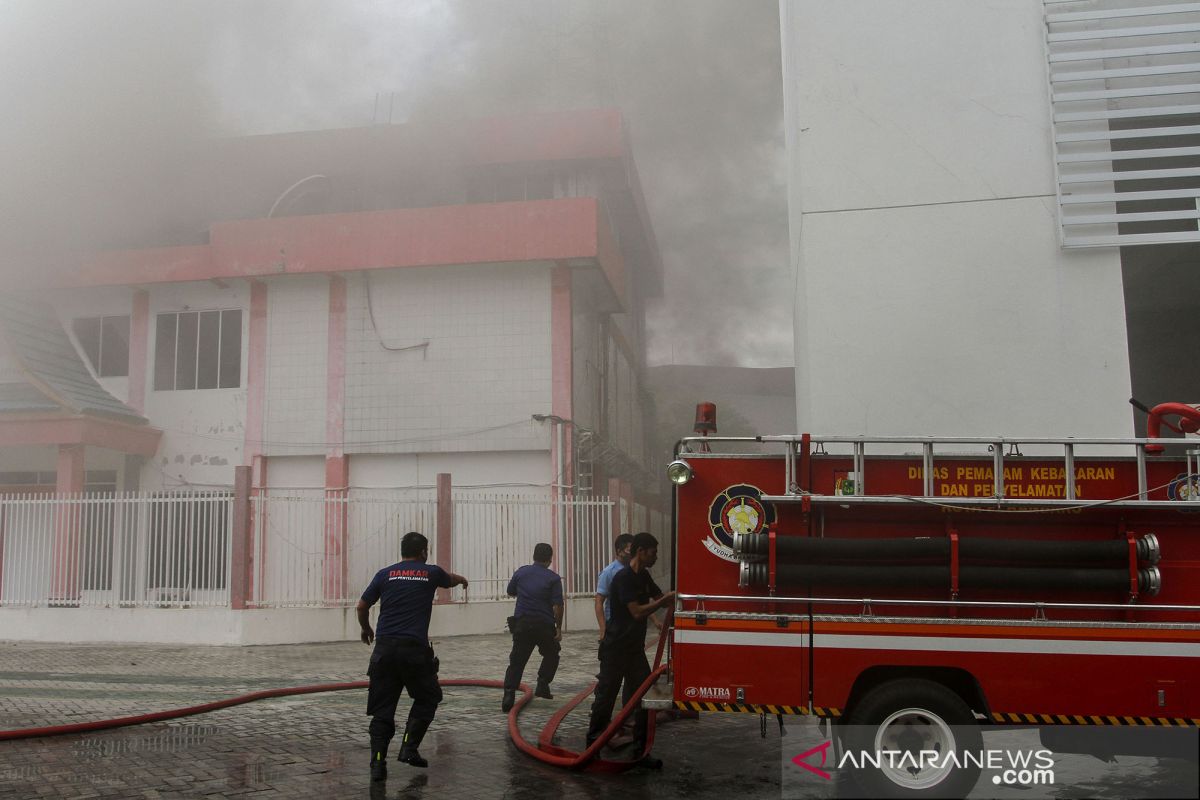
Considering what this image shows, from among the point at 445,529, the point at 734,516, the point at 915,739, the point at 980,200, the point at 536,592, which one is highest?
the point at 980,200

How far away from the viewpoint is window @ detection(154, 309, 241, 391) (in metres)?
18.7

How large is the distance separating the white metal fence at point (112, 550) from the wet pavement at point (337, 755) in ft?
12.1

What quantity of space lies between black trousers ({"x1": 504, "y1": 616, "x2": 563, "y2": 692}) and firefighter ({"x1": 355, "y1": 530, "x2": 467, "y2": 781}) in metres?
2.04

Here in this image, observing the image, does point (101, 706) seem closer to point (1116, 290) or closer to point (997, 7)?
point (1116, 290)

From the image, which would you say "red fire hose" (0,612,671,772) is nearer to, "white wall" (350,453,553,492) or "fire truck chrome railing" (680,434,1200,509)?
"fire truck chrome railing" (680,434,1200,509)

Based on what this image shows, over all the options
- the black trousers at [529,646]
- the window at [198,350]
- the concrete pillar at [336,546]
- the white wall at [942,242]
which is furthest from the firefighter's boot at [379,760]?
the window at [198,350]

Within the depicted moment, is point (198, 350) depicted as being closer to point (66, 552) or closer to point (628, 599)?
point (66, 552)

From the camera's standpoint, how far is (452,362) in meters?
17.9

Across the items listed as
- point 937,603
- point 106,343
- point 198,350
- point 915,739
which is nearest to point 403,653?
point 915,739

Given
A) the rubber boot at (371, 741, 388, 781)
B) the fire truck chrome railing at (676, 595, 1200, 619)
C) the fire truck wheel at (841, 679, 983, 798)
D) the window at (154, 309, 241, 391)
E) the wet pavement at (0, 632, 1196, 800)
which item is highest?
the window at (154, 309, 241, 391)

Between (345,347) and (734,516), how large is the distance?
45.1 feet

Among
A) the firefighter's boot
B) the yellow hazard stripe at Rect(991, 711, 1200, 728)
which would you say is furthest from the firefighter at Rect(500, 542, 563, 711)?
the yellow hazard stripe at Rect(991, 711, 1200, 728)

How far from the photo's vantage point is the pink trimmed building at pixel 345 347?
1747 centimetres

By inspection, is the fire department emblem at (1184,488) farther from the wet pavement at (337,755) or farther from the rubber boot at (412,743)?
the rubber boot at (412,743)
